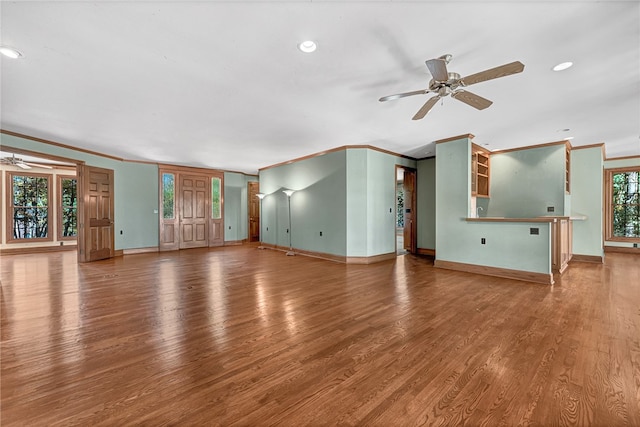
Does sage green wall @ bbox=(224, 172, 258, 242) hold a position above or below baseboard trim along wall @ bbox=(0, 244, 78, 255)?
above

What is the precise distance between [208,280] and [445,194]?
4.73 m

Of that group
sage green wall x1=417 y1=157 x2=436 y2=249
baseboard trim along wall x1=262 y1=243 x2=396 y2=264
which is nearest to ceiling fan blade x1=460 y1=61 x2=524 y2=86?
baseboard trim along wall x1=262 y1=243 x2=396 y2=264

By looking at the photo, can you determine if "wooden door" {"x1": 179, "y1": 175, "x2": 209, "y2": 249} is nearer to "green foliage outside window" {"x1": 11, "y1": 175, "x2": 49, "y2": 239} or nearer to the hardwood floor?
"green foliage outside window" {"x1": 11, "y1": 175, "x2": 49, "y2": 239}

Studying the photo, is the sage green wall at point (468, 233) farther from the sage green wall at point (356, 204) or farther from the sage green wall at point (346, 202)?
the sage green wall at point (356, 204)

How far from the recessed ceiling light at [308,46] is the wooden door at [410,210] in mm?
5228

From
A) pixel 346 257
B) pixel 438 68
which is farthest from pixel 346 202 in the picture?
pixel 438 68

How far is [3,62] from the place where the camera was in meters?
2.52

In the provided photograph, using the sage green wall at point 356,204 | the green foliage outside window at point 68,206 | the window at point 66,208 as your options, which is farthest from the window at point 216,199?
the sage green wall at point 356,204

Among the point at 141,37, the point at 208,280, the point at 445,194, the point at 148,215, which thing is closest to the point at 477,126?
the point at 445,194

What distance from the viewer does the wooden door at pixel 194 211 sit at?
8.26 m

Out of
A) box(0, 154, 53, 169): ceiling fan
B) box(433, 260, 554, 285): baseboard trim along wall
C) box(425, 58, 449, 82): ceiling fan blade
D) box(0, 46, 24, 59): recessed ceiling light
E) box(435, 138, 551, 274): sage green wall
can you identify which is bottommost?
box(433, 260, 554, 285): baseboard trim along wall

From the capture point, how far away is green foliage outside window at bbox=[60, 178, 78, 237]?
8133 mm

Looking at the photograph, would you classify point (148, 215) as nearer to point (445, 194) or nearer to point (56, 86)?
point (56, 86)

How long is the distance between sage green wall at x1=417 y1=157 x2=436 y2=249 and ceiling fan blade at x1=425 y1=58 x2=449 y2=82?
15.2 ft
